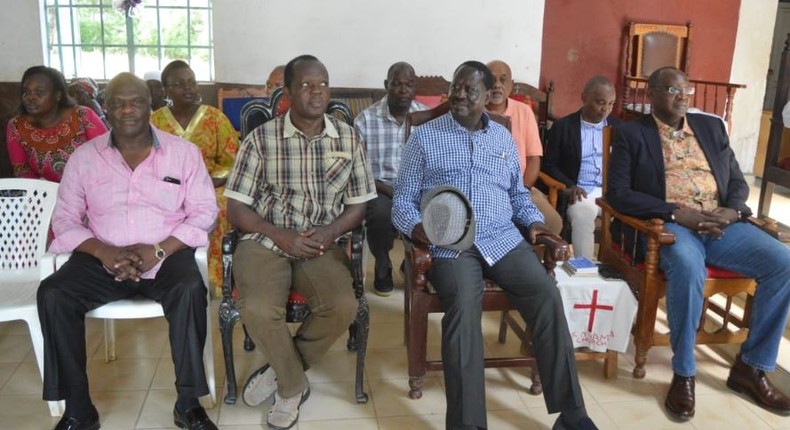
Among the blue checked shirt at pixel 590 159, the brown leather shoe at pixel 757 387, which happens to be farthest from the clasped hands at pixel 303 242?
the blue checked shirt at pixel 590 159

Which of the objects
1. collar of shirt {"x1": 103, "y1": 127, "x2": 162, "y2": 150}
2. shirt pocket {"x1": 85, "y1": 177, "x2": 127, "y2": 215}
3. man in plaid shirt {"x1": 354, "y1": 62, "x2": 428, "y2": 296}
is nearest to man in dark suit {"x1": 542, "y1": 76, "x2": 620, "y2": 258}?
man in plaid shirt {"x1": 354, "y1": 62, "x2": 428, "y2": 296}

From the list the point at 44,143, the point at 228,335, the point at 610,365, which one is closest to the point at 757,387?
the point at 610,365

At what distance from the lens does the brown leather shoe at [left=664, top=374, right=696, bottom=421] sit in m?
2.33

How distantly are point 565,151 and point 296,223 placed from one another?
1913 millimetres

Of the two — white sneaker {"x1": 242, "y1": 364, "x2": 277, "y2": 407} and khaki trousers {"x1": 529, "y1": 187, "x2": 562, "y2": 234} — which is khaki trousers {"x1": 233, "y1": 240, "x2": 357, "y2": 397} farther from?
khaki trousers {"x1": 529, "y1": 187, "x2": 562, "y2": 234}

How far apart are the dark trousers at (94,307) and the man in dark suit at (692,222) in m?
1.74

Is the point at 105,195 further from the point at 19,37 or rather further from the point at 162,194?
the point at 19,37

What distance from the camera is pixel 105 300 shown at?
2.17m

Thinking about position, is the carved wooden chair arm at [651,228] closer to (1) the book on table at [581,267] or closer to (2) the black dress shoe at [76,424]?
(1) the book on table at [581,267]

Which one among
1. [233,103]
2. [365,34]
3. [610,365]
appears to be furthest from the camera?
[365,34]

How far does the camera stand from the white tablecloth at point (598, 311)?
8.23 ft

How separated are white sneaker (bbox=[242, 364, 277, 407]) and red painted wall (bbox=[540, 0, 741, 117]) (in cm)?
467

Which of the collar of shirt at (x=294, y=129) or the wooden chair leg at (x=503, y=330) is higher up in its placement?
the collar of shirt at (x=294, y=129)

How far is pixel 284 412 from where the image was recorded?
2.22 m
